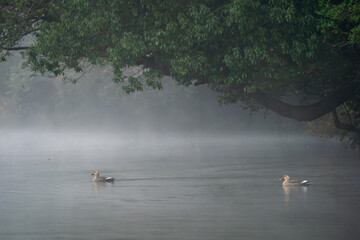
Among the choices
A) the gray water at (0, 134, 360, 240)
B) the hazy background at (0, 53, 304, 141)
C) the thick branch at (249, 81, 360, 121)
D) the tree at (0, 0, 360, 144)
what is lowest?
the gray water at (0, 134, 360, 240)

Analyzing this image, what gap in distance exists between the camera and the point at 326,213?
67.7 ft

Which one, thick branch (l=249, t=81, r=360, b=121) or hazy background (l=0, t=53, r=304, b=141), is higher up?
hazy background (l=0, t=53, r=304, b=141)

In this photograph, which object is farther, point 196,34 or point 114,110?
point 114,110

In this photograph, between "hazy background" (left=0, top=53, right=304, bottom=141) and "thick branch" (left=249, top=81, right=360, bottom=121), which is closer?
"thick branch" (left=249, top=81, right=360, bottom=121)

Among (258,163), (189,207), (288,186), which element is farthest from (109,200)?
(258,163)

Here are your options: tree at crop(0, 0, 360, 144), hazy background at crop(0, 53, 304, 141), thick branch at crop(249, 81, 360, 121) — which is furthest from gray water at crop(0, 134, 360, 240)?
hazy background at crop(0, 53, 304, 141)

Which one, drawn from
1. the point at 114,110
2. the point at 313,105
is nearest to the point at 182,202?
the point at 313,105

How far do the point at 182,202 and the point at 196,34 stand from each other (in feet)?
25.1

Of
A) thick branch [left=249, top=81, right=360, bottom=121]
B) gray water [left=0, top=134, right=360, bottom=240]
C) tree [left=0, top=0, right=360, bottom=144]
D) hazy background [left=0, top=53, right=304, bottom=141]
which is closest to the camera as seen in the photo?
gray water [left=0, top=134, right=360, bottom=240]

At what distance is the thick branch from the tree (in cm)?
119

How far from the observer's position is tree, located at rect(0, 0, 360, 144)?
28.3 metres

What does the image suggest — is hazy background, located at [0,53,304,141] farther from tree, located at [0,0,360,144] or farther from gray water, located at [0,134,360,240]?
tree, located at [0,0,360,144]

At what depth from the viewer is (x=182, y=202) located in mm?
23609

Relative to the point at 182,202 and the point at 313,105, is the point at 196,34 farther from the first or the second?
the point at 313,105
